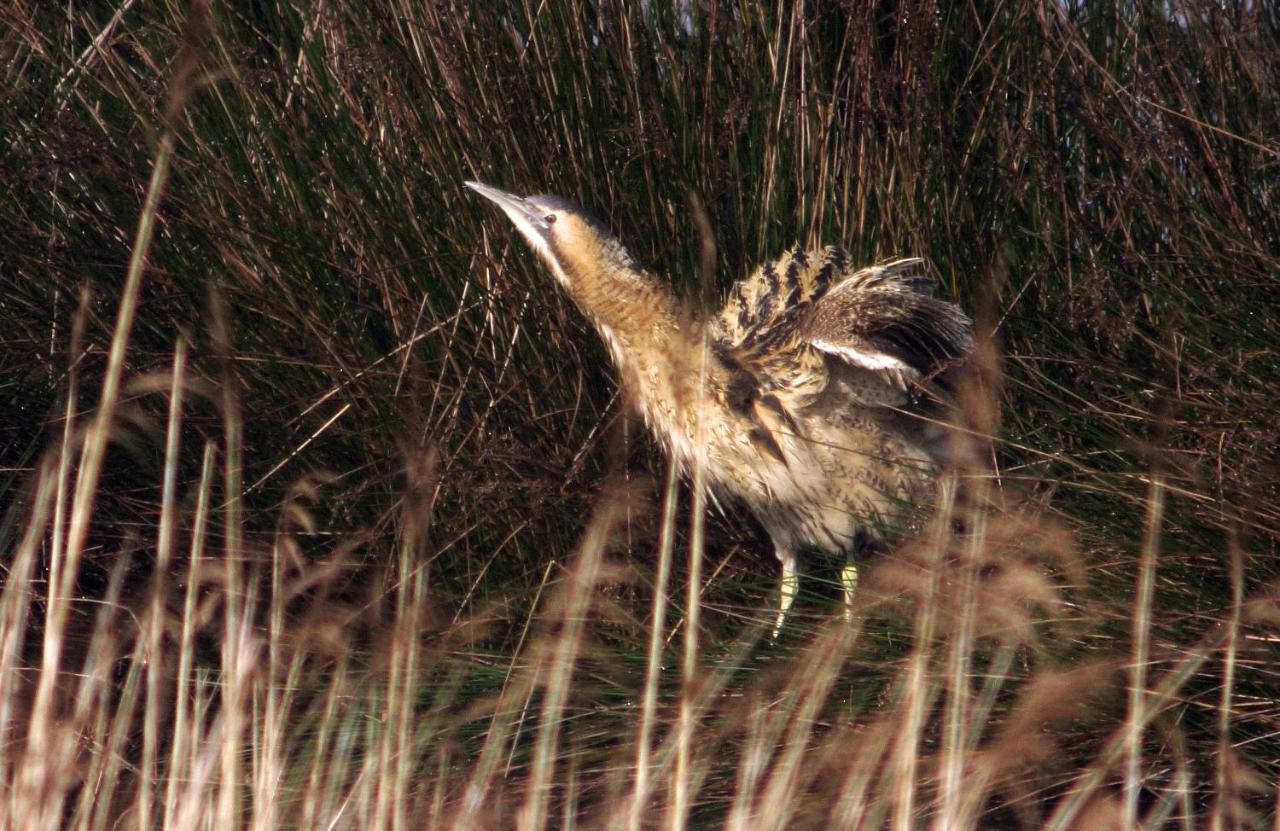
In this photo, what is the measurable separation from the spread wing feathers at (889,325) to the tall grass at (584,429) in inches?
5.4

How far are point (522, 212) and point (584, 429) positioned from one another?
1.41 ft

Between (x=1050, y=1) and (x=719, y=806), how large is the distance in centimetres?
178

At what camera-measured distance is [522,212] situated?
328 centimetres

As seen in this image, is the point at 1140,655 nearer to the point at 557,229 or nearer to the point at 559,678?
the point at 559,678

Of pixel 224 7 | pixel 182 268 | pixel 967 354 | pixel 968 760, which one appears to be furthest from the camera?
pixel 224 7

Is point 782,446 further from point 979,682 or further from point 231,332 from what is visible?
point 231,332

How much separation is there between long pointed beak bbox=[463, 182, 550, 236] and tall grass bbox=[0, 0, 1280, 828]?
13 cm

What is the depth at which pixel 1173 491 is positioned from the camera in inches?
98.0

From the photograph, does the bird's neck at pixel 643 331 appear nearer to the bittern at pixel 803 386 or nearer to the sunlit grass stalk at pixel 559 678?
the bittern at pixel 803 386

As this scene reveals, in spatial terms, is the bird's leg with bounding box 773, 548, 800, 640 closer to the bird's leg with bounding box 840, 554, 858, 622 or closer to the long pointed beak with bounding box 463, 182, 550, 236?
the bird's leg with bounding box 840, 554, 858, 622

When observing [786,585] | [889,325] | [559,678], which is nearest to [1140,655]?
[559,678]

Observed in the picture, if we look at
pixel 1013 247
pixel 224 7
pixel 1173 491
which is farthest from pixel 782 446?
pixel 224 7

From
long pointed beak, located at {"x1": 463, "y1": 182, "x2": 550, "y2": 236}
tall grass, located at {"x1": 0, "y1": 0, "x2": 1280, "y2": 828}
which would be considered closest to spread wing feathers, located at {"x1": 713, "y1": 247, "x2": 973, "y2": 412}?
tall grass, located at {"x1": 0, "y1": 0, "x2": 1280, "y2": 828}

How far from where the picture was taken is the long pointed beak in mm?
3258
